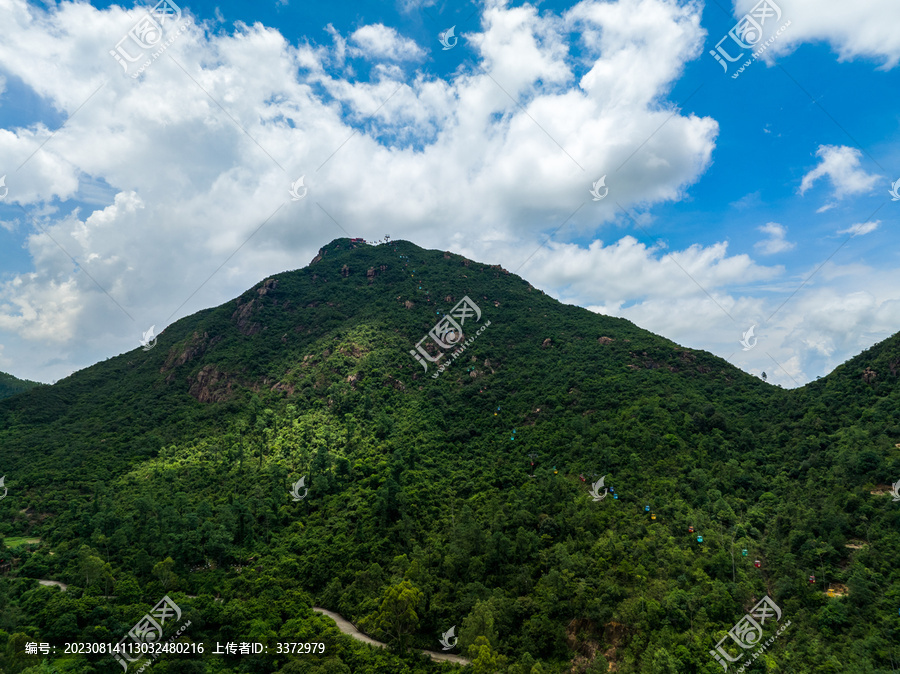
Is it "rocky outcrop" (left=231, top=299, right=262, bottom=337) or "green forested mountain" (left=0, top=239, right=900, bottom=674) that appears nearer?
"green forested mountain" (left=0, top=239, right=900, bottom=674)

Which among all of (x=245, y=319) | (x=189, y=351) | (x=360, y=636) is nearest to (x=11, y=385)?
(x=189, y=351)

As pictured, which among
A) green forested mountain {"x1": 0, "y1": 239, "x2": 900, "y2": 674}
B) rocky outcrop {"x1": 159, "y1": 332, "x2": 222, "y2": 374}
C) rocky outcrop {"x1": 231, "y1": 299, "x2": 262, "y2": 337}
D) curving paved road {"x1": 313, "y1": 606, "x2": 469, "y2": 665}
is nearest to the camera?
green forested mountain {"x1": 0, "y1": 239, "x2": 900, "y2": 674}

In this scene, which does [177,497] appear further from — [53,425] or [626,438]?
[626,438]

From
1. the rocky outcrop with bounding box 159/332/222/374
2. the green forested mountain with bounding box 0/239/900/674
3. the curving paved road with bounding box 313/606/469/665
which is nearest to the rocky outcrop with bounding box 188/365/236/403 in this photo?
the green forested mountain with bounding box 0/239/900/674

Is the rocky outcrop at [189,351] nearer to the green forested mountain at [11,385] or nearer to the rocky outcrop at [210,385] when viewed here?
the rocky outcrop at [210,385]

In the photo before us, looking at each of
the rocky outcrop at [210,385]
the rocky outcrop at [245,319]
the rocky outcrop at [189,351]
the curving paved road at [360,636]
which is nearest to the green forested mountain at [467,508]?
the rocky outcrop at [210,385]

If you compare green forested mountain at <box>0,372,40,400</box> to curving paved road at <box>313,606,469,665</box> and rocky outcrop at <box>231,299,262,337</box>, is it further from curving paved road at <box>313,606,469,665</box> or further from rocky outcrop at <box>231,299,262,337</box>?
curving paved road at <box>313,606,469,665</box>
